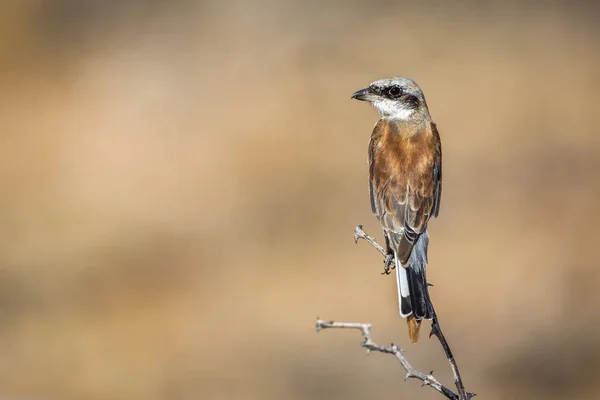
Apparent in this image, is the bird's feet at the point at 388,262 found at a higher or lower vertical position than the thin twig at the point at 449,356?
higher

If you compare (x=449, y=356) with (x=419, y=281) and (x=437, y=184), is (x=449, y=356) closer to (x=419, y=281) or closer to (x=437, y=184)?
(x=419, y=281)

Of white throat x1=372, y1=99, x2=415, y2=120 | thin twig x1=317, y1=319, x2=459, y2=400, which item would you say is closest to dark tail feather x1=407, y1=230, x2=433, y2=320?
thin twig x1=317, y1=319, x2=459, y2=400

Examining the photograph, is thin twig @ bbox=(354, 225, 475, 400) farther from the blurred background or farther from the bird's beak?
the blurred background

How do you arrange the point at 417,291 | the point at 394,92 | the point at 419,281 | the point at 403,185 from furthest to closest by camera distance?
the point at 394,92 → the point at 403,185 → the point at 419,281 → the point at 417,291

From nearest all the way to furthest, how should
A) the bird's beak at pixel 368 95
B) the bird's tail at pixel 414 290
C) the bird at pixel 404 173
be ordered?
the bird's tail at pixel 414 290 < the bird at pixel 404 173 < the bird's beak at pixel 368 95

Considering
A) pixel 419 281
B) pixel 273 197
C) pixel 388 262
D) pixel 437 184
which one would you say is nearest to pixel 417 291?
pixel 419 281

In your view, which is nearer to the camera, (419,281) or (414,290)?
(414,290)

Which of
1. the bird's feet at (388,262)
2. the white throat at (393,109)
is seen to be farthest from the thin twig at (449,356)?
the white throat at (393,109)

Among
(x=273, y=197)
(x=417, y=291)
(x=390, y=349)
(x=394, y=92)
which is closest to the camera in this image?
(x=390, y=349)

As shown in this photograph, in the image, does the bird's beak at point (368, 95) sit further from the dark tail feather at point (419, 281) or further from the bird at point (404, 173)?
the dark tail feather at point (419, 281)

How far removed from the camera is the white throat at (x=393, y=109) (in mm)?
6336

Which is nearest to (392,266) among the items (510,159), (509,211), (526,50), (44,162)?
(509,211)

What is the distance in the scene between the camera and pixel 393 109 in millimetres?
6363

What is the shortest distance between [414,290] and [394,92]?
65.7 inches
